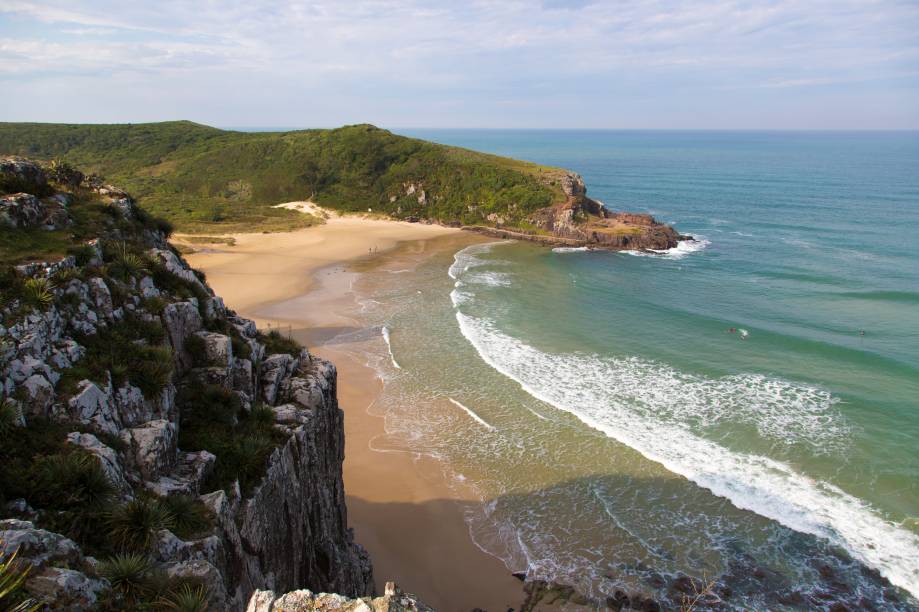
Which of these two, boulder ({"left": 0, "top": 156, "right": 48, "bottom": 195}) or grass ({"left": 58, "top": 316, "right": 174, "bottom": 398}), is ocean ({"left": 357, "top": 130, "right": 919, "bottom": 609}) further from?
boulder ({"left": 0, "top": 156, "right": 48, "bottom": 195})

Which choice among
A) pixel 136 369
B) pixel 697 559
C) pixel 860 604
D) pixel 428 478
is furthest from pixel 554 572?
pixel 136 369

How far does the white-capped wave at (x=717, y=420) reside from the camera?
1923cm

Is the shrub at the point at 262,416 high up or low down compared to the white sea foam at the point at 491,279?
up

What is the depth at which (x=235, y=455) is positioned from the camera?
10.0m

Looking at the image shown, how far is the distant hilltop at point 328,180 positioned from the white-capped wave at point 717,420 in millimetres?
37623

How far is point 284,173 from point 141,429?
104896 millimetres

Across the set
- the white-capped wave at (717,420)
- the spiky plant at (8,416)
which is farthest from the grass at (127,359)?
the white-capped wave at (717,420)

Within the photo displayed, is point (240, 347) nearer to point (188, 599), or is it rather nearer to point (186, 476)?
point (186, 476)

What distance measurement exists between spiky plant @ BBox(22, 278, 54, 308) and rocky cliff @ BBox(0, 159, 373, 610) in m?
0.03

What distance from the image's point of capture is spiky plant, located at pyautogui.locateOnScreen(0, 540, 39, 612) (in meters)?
5.61

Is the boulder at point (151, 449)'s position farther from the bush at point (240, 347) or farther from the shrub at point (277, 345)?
the shrub at point (277, 345)

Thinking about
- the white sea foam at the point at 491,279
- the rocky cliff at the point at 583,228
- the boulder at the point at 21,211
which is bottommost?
the white sea foam at the point at 491,279

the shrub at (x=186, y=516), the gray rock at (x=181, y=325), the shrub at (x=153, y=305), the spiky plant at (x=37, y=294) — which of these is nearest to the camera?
the shrub at (x=186, y=516)

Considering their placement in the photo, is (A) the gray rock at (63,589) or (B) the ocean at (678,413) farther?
(B) the ocean at (678,413)
